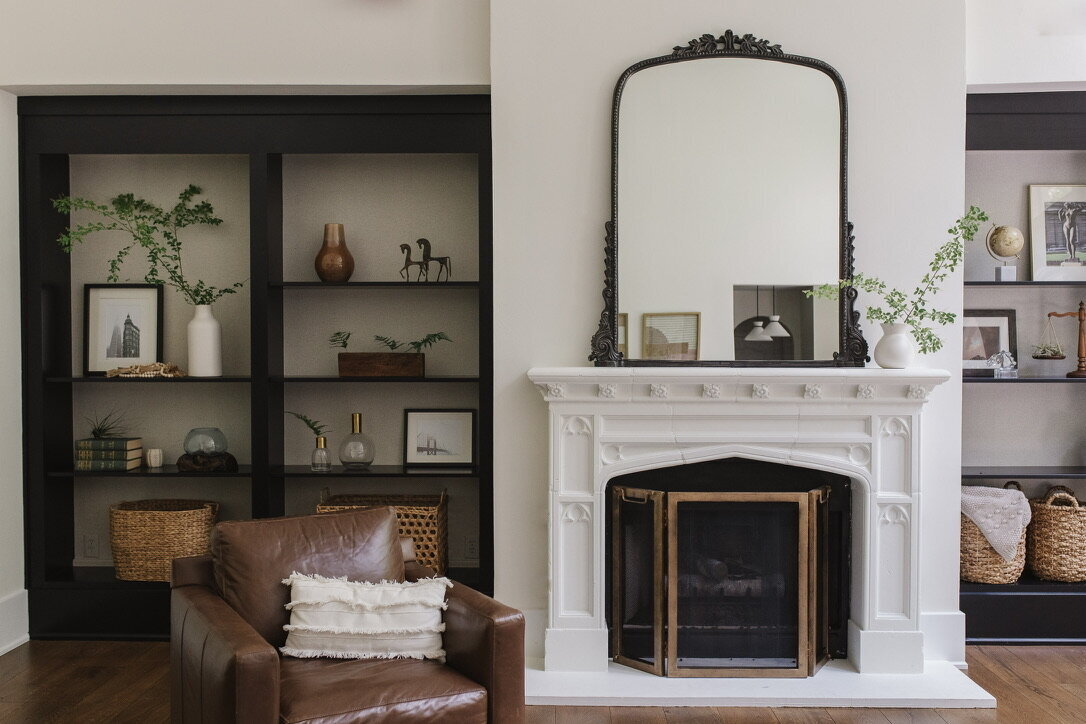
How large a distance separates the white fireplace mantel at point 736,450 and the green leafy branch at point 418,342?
32.8 inches

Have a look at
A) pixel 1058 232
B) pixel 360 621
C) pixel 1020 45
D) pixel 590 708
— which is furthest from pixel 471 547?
pixel 1020 45

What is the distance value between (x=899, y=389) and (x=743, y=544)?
2.85 ft

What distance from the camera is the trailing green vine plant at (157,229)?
13.1ft

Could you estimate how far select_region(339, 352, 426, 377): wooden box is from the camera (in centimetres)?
397

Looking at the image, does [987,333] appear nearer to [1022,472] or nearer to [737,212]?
[1022,472]

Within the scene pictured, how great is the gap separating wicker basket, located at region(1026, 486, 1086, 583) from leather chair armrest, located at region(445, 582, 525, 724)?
9.00ft

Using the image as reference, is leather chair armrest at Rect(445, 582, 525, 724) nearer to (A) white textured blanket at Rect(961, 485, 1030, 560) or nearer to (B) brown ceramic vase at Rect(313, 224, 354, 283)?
(B) brown ceramic vase at Rect(313, 224, 354, 283)

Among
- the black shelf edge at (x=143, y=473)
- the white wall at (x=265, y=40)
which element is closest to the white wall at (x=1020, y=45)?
the white wall at (x=265, y=40)

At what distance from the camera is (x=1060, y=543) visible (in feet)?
12.7

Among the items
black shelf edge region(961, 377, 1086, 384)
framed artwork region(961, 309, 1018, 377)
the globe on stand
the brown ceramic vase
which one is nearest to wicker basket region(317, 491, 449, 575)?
the brown ceramic vase

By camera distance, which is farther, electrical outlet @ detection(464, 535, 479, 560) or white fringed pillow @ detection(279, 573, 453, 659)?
electrical outlet @ detection(464, 535, 479, 560)

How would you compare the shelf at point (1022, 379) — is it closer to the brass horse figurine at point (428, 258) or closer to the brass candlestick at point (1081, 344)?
the brass candlestick at point (1081, 344)

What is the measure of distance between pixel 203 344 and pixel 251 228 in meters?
0.61

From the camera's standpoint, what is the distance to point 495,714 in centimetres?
240
